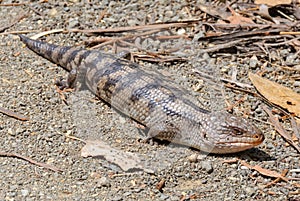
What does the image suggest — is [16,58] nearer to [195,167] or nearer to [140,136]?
[140,136]

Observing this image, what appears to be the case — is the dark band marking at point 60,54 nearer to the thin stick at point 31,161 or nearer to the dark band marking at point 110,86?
the dark band marking at point 110,86

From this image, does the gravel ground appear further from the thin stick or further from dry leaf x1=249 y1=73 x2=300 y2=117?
dry leaf x1=249 y1=73 x2=300 y2=117

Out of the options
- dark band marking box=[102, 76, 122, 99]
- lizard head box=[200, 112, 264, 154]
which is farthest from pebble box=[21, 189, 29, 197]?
lizard head box=[200, 112, 264, 154]

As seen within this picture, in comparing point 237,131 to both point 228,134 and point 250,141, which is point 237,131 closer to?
point 228,134

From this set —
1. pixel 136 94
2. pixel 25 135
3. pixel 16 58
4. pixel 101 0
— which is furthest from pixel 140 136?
pixel 101 0

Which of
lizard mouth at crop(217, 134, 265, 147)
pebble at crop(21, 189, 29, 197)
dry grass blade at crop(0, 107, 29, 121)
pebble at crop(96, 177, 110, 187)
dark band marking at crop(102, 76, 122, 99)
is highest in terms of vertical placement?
dark band marking at crop(102, 76, 122, 99)

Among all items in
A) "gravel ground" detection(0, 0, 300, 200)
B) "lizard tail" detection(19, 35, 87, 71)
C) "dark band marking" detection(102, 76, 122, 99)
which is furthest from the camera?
"lizard tail" detection(19, 35, 87, 71)

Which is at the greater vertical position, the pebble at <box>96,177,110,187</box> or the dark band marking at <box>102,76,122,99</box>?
the dark band marking at <box>102,76,122,99</box>

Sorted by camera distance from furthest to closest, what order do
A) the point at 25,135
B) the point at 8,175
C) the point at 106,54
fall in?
the point at 106,54 < the point at 25,135 < the point at 8,175
